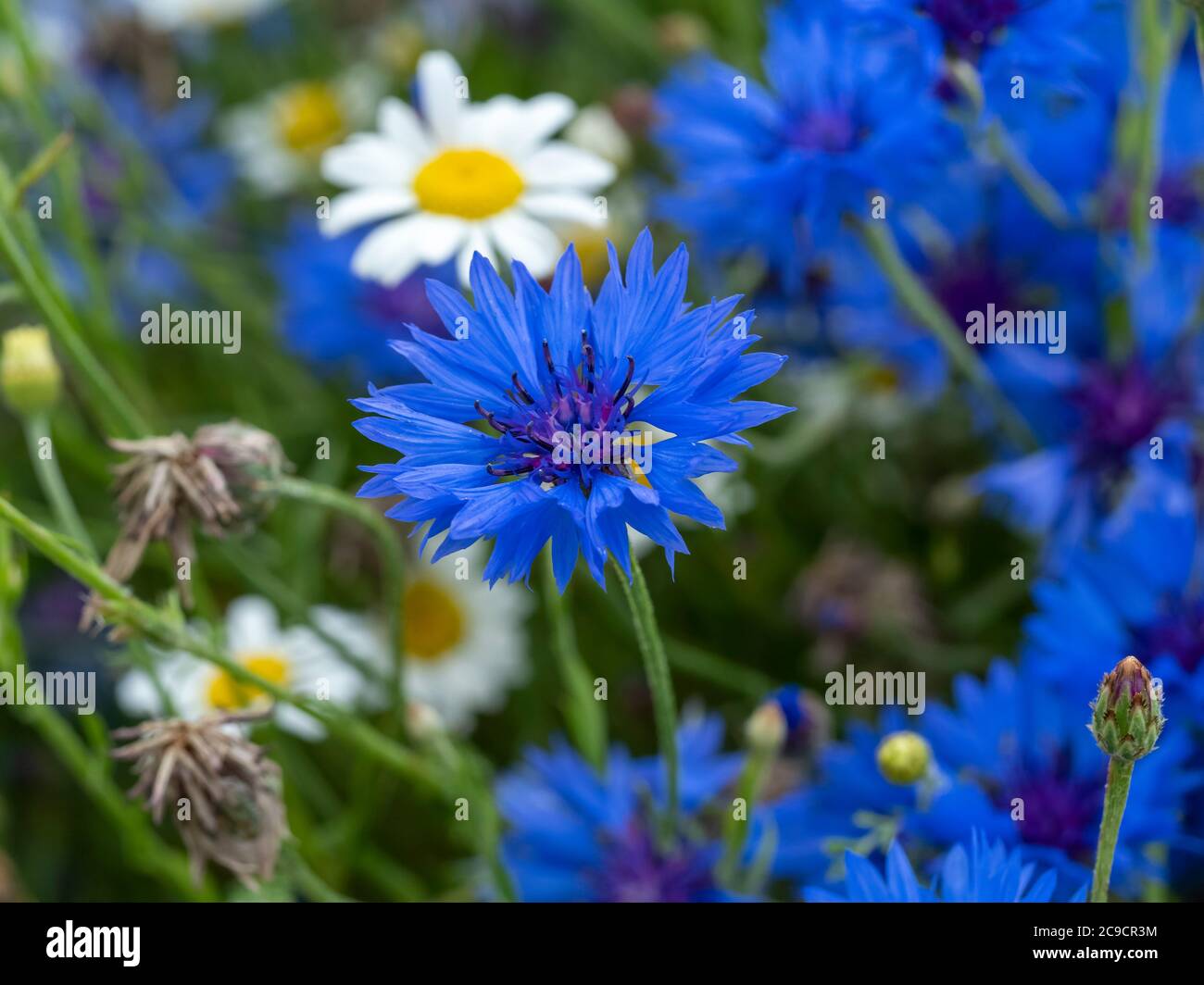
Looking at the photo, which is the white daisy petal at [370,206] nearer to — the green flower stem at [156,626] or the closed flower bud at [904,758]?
the green flower stem at [156,626]

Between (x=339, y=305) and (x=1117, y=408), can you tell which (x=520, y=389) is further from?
(x=339, y=305)

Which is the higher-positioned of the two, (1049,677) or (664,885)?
(1049,677)

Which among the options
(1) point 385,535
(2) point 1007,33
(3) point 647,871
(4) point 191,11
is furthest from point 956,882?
(4) point 191,11

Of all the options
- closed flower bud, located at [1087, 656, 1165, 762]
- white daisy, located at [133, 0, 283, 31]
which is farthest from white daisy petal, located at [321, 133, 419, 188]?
white daisy, located at [133, 0, 283, 31]

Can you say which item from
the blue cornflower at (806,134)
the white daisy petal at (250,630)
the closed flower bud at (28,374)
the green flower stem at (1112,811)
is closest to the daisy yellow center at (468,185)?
the blue cornflower at (806,134)

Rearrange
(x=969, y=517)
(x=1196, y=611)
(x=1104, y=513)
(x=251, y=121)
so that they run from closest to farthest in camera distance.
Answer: (x=1196, y=611) → (x=1104, y=513) → (x=969, y=517) → (x=251, y=121)

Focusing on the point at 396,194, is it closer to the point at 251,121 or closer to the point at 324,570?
the point at 324,570
